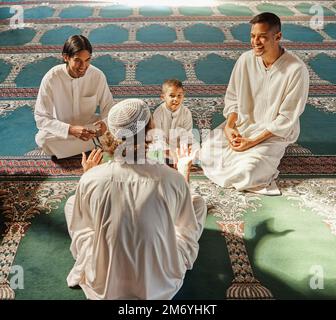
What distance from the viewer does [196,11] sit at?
22.2 feet

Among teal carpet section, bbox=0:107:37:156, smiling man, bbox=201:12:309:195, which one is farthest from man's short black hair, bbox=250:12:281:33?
teal carpet section, bbox=0:107:37:156

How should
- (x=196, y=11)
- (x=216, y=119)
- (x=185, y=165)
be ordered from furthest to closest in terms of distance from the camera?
(x=196, y=11) → (x=216, y=119) → (x=185, y=165)

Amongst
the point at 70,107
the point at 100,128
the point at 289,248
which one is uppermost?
the point at 70,107

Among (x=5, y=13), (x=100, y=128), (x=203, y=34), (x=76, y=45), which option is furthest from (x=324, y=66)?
(x=5, y=13)

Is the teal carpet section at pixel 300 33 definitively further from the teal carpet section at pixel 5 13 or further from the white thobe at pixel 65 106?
the teal carpet section at pixel 5 13

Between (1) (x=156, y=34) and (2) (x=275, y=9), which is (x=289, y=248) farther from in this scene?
(2) (x=275, y=9)

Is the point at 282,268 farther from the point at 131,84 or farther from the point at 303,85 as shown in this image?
the point at 131,84

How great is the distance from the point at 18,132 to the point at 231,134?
183 centimetres

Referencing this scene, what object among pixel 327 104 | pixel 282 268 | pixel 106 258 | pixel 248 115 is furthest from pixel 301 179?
pixel 106 258

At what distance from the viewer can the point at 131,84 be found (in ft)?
14.5

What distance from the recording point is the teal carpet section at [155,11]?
662 cm

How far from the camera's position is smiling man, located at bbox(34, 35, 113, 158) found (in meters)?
3.00

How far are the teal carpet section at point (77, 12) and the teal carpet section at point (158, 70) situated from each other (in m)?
2.10

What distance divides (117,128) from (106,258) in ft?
1.86
